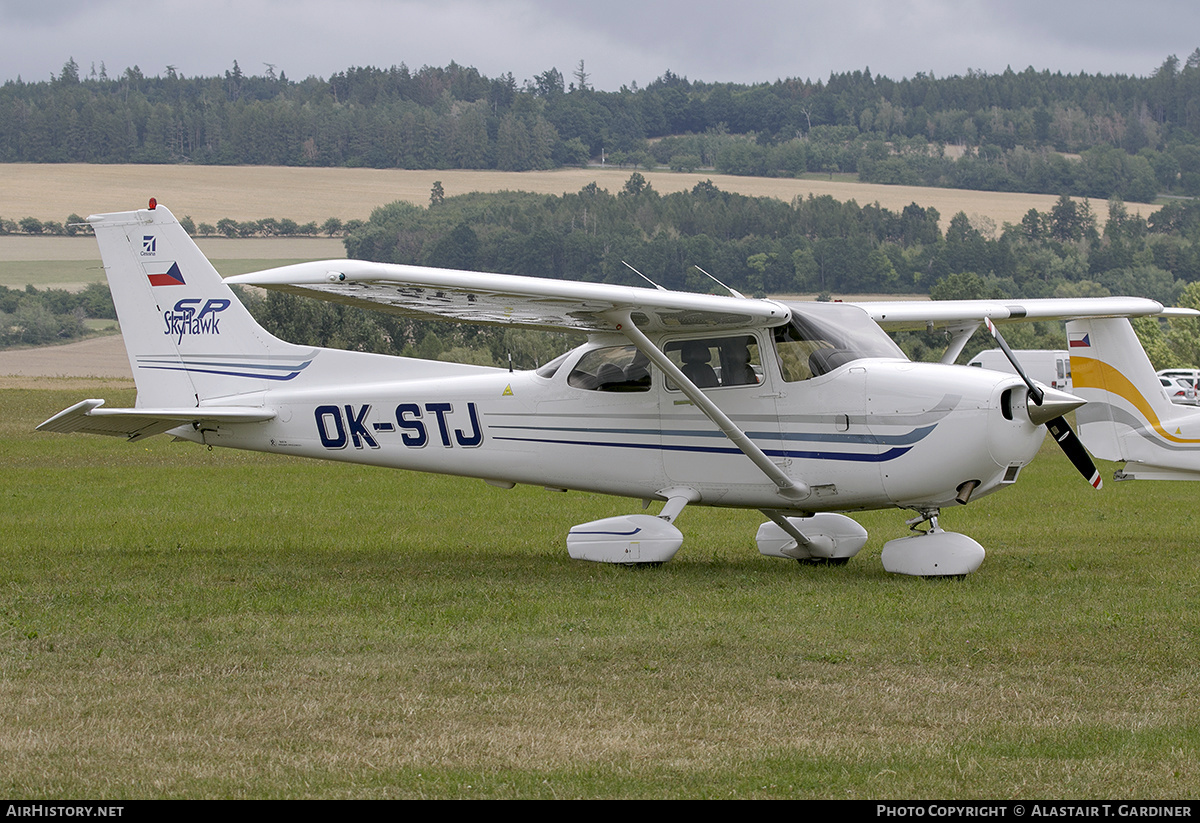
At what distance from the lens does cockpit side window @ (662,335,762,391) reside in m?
11.0

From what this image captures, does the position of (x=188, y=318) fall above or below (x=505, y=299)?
below

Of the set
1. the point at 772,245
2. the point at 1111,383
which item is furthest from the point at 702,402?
the point at 772,245

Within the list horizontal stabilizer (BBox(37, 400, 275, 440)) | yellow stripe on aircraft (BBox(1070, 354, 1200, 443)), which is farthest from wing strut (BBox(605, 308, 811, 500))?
yellow stripe on aircraft (BBox(1070, 354, 1200, 443))

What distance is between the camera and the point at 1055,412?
9.83 m

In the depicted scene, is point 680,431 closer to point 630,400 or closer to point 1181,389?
point 630,400

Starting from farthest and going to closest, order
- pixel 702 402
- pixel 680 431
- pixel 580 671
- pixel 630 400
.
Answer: pixel 630 400, pixel 680 431, pixel 702 402, pixel 580 671

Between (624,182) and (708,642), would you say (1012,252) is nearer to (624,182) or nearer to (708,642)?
(624,182)

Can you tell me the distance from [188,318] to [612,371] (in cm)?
452

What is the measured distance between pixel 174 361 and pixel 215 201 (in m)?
111

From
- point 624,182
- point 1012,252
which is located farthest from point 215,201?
point 1012,252

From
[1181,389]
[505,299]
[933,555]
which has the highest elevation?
[505,299]

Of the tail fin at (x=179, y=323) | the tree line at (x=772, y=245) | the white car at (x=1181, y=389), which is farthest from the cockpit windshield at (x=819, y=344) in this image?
Answer: the tree line at (x=772, y=245)

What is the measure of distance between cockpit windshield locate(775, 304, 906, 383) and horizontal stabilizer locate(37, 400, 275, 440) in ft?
16.9

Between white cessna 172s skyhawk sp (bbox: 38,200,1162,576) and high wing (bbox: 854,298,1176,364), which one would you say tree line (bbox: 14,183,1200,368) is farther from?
white cessna 172s skyhawk sp (bbox: 38,200,1162,576)
